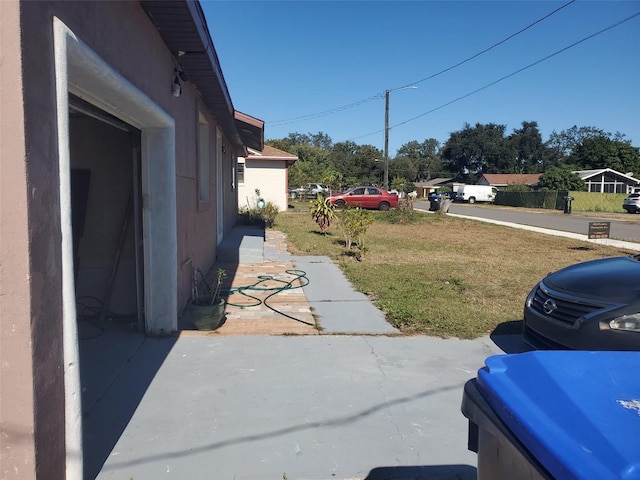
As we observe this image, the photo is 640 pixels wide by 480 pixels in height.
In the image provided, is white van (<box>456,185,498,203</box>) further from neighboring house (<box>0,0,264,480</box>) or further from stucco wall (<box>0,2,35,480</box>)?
stucco wall (<box>0,2,35,480</box>)

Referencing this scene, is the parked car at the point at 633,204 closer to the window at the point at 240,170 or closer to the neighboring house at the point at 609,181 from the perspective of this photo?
the neighboring house at the point at 609,181

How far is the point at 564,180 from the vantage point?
48750 millimetres

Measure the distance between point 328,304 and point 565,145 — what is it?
107436 millimetres

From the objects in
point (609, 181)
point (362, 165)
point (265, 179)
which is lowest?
point (265, 179)

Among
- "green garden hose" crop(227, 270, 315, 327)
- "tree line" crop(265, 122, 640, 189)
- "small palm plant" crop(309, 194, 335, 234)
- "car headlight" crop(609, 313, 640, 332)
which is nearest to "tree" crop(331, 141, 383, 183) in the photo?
"tree line" crop(265, 122, 640, 189)

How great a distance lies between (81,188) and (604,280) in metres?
5.43

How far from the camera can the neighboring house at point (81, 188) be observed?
1.96 m

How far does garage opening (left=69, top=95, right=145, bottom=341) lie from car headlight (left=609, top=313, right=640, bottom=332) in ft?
15.0

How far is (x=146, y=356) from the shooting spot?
443cm

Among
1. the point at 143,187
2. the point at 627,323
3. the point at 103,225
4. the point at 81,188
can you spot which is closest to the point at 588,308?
the point at 627,323

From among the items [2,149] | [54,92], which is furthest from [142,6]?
[2,149]

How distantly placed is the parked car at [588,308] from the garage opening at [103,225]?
420 centimetres

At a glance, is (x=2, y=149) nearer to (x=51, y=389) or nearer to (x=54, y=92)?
(x=54, y=92)

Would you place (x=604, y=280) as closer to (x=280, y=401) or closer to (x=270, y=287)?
(x=280, y=401)
